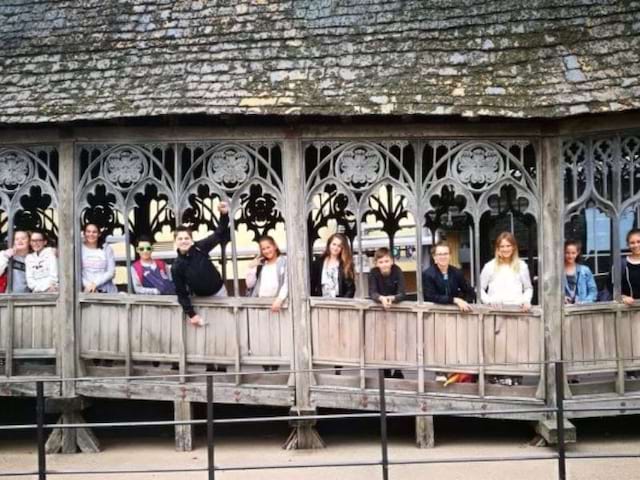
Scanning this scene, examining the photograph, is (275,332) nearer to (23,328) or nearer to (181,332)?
(181,332)

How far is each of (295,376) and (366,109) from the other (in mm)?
2978

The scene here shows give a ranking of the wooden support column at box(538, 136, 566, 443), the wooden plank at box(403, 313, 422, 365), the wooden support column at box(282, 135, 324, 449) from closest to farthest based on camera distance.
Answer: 1. the wooden support column at box(538, 136, 566, 443)
2. the wooden plank at box(403, 313, 422, 365)
3. the wooden support column at box(282, 135, 324, 449)

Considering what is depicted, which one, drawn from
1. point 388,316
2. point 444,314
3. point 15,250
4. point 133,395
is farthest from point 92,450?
point 444,314

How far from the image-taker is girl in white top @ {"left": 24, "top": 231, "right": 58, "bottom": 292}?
9.32 m

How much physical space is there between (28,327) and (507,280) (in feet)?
17.6

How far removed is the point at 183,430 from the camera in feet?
30.0

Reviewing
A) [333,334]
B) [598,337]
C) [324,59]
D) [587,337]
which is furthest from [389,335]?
[324,59]

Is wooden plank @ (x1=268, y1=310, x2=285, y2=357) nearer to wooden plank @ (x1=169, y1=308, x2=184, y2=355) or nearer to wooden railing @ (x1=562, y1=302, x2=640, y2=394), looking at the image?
wooden plank @ (x1=169, y1=308, x2=184, y2=355)

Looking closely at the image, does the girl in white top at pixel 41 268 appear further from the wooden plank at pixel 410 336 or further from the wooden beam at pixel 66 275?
the wooden plank at pixel 410 336

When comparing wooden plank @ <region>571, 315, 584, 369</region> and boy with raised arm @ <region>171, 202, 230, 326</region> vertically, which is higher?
boy with raised arm @ <region>171, 202, 230, 326</region>

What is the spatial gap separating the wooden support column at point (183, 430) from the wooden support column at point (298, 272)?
123 centimetres

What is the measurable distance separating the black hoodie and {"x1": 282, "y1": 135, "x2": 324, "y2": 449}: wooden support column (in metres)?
0.75

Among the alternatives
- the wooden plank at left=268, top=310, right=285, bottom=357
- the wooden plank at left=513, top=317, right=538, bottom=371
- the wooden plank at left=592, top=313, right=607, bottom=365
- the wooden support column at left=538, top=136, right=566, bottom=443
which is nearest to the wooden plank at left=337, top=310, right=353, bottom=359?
the wooden plank at left=268, top=310, right=285, bottom=357

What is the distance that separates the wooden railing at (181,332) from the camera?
8969 millimetres
